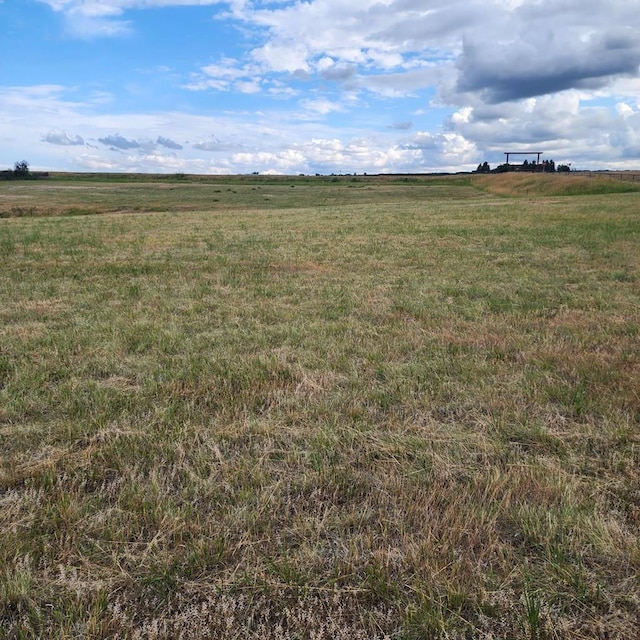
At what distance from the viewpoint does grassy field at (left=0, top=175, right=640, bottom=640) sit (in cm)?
246

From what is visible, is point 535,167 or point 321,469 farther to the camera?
point 535,167

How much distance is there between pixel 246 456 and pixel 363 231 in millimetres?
17959

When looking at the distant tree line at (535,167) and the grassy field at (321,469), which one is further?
the distant tree line at (535,167)

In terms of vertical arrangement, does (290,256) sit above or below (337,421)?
above

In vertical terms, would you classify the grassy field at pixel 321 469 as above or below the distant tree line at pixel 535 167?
below

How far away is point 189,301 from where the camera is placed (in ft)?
29.3

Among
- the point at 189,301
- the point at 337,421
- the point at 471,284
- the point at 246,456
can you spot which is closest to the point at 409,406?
the point at 337,421

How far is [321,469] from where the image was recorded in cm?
359

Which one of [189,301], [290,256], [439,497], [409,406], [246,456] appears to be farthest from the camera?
[290,256]

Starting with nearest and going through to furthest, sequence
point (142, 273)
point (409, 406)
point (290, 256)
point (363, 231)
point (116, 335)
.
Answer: point (409, 406) → point (116, 335) → point (142, 273) → point (290, 256) → point (363, 231)

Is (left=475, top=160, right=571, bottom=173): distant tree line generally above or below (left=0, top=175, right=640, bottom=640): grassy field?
above

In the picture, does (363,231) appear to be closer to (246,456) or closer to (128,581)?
(246,456)

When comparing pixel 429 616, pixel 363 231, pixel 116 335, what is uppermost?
pixel 363 231

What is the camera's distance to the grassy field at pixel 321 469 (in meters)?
2.46
